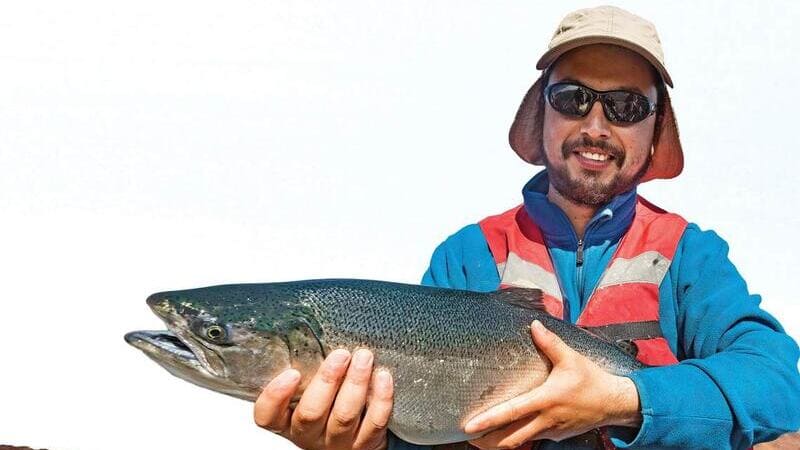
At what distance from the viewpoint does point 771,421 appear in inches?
182

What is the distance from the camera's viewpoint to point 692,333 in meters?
5.01

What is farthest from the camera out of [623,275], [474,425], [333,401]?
[623,275]

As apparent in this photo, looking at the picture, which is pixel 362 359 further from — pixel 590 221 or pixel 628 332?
pixel 590 221

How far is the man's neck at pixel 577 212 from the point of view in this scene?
18.2 ft

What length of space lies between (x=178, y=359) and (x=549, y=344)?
171cm

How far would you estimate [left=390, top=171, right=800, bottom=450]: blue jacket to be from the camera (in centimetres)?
452

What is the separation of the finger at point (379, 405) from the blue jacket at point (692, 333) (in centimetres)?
51

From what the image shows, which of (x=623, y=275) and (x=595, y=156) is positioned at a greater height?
(x=595, y=156)

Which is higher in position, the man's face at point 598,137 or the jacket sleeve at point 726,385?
the man's face at point 598,137

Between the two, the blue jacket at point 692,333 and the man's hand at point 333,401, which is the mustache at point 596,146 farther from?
the man's hand at point 333,401

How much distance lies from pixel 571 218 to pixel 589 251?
259 mm

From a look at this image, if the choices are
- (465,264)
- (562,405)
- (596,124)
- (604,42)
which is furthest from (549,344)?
(604,42)

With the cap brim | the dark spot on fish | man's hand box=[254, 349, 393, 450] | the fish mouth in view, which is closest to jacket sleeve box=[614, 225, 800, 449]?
the dark spot on fish

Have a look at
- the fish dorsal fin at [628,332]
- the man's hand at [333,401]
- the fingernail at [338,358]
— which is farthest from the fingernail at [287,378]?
the fish dorsal fin at [628,332]
